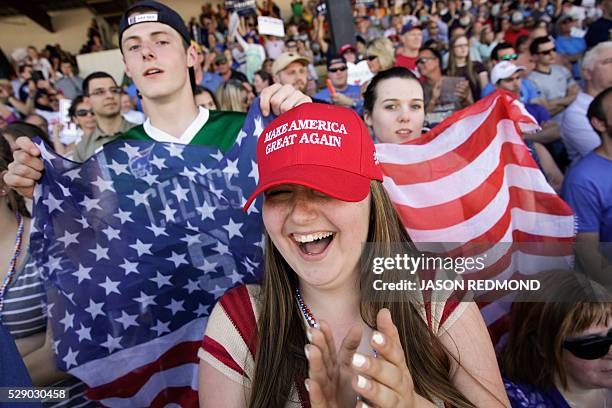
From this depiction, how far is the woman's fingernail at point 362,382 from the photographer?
3.24 feet

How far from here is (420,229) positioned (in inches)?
99.8

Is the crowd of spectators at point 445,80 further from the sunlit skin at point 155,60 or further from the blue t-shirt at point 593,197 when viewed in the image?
the sunlit skin at point 155,60

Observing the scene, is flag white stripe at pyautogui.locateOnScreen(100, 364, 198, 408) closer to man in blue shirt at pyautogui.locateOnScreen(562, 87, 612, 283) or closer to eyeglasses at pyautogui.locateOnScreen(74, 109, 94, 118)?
man in blue shirt at pyautogui.locateOnScreen(562, 87, 612, 283)

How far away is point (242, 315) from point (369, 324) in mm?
425

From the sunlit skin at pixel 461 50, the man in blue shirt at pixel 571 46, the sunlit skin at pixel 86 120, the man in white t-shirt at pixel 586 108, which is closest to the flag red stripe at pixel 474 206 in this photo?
the man in white t-shirt at pixel 586 108

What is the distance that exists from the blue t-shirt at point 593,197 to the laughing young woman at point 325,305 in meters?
2.04

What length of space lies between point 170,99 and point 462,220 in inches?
68.2

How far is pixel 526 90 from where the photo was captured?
19.0 ft

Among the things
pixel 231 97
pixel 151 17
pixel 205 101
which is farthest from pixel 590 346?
pixel 231 97

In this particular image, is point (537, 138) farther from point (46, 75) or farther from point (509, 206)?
point (46, 75)

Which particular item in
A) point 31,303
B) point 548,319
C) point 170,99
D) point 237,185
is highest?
point 170,99

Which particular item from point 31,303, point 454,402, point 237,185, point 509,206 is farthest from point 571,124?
point 31,303

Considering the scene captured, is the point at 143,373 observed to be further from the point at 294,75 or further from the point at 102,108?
the point at 294,75

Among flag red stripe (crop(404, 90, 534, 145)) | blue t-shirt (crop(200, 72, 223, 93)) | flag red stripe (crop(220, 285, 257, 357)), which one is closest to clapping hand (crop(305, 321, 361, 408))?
flag red stripe (crop(220, 285, 257, 357))
